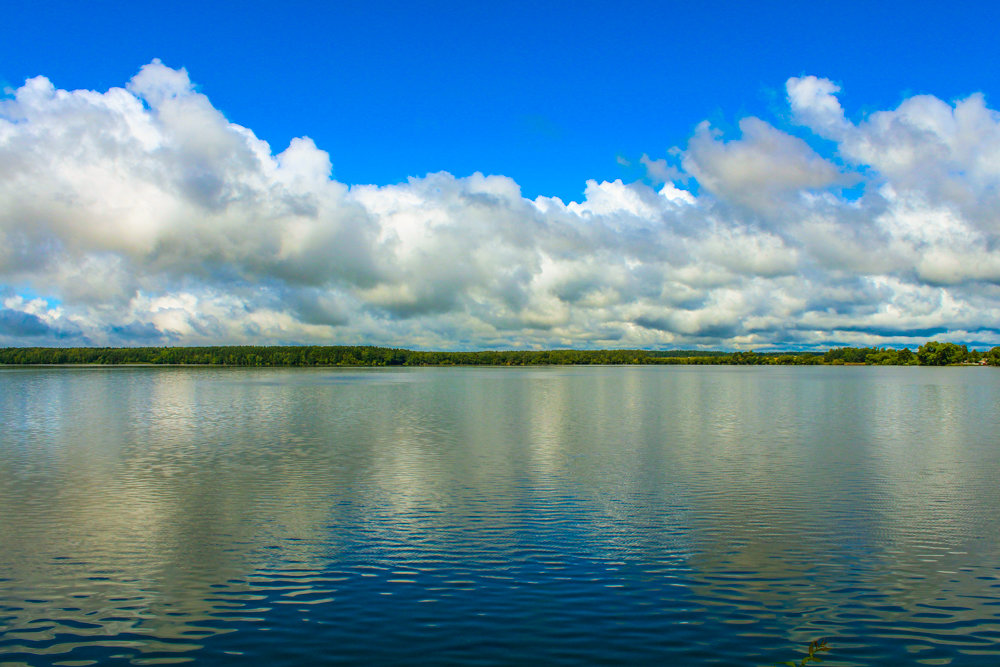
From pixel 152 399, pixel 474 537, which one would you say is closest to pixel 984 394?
pixel 474 537

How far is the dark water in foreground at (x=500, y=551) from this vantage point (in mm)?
9953

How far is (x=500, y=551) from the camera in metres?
14.3

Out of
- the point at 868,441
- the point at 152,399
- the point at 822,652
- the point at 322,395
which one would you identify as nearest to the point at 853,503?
the point at 822,652

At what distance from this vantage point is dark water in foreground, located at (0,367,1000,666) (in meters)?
9.95

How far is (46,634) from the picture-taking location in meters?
10.2

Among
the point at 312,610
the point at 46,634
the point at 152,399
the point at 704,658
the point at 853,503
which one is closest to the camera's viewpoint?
the point at 704,658

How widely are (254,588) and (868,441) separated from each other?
30798 mm

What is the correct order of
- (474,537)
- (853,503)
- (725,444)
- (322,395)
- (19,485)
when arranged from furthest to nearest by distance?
(322,395), (725,444), (19,485), (853,503), (474,537)

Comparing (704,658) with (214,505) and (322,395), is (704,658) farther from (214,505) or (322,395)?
(322,395)

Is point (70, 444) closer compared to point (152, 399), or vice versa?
point (70, 444)

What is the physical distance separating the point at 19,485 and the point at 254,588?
15661mm

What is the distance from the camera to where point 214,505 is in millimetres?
19109

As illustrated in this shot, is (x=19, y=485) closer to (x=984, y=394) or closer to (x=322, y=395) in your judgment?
(x=322, y=395)

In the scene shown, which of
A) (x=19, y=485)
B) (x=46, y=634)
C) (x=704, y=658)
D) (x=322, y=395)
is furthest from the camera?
(x=322, y=395)
